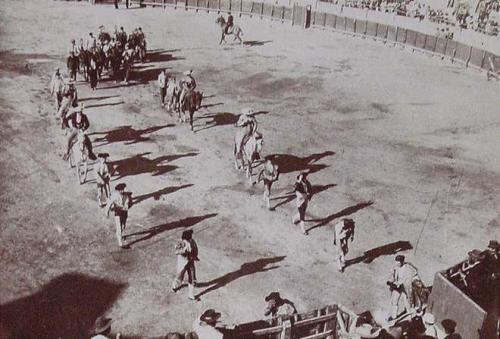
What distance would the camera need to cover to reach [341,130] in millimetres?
23078

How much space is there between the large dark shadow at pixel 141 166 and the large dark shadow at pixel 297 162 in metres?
3.56

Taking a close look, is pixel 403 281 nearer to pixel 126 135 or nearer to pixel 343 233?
pixel 343 233

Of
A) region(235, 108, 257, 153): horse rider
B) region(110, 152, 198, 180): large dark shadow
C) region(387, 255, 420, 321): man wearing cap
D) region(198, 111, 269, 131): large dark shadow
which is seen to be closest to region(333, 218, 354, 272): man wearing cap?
region(387, 255, 420, 321): man wearing cap

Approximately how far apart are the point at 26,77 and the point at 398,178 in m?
17.3


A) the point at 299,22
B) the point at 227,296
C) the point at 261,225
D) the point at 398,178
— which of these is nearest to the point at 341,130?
the point at 398,178

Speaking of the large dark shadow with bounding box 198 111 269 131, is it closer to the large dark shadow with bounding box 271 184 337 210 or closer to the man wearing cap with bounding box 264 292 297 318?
the large dark shadow with bounding box 271 184 337 210

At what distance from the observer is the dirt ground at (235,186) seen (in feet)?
42.8

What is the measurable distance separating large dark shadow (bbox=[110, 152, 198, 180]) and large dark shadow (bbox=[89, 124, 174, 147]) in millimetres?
1412

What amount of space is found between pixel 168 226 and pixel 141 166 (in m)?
3.81

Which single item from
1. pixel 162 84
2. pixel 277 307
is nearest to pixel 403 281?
pixel 277 307

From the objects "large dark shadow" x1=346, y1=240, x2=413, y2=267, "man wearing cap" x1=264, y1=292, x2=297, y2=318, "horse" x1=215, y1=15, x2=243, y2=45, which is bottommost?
"large dark shadow" x1=346, y1=240, x2=413, y2=267

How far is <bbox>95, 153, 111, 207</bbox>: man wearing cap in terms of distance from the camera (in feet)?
50.9

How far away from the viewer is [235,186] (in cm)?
1805

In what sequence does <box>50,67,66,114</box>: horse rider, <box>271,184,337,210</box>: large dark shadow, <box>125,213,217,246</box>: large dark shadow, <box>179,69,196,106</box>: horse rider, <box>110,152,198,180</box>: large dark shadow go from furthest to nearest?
1. <box>179,69,196,106</box>: horse rider
2. <box>50,67,66,114</box>: horse rider
3. <box>110,152,198,180</box>: large dark shadow
4. <box>271,184,337,210</box>: large dark shadow
5. <box>125,213,217,246</box>: large dark shadow
